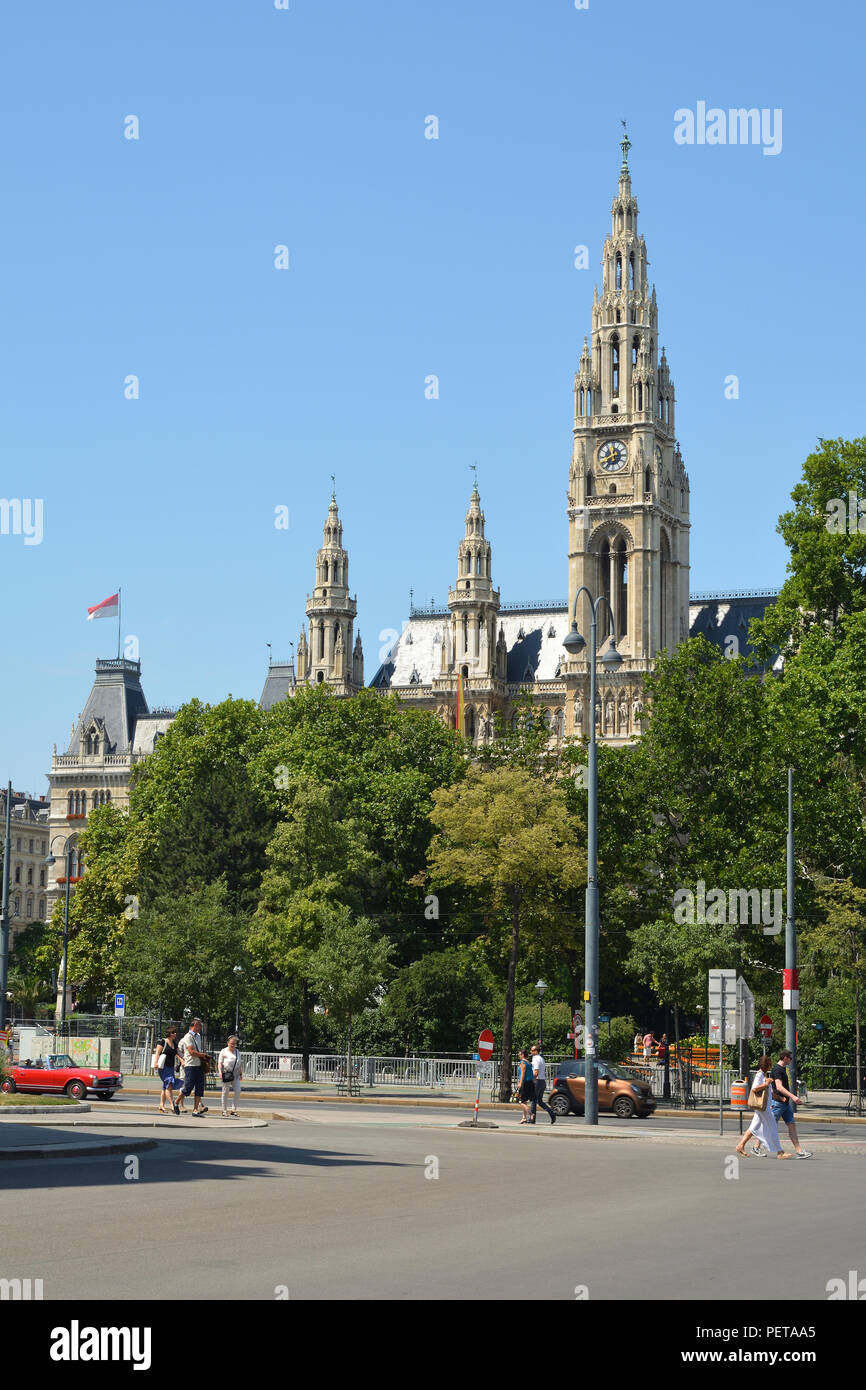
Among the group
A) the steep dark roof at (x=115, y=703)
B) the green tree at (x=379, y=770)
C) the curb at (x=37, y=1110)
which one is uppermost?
the steep dark roof at (x=115, y=703)

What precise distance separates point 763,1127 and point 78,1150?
34.2ft

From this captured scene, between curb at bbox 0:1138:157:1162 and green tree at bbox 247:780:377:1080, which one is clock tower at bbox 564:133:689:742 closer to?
green tree at bbox 247:780:377:1080

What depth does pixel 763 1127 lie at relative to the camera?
2630 centimetres

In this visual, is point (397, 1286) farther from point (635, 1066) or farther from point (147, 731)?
point (147, 731)

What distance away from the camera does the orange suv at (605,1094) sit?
40719mm

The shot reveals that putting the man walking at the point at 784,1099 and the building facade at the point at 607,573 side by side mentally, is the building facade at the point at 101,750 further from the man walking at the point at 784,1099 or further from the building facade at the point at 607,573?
the man walking at the point at 784,1099

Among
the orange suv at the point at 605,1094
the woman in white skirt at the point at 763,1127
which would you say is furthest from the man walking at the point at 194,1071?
the orange suv at the point at 605,1094

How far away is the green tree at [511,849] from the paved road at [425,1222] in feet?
62.7

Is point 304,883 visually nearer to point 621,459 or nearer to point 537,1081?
point 537,1081

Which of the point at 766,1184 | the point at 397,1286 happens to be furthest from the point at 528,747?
the point at 397,1286

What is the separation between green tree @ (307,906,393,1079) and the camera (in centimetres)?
4953

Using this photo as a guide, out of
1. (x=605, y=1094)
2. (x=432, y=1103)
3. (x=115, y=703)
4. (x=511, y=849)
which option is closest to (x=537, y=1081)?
(x=605, y=1094)

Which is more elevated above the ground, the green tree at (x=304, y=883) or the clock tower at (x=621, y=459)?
the clock tower at (x=621, y=459)

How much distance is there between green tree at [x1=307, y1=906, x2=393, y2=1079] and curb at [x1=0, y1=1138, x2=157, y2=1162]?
25.5 metres
